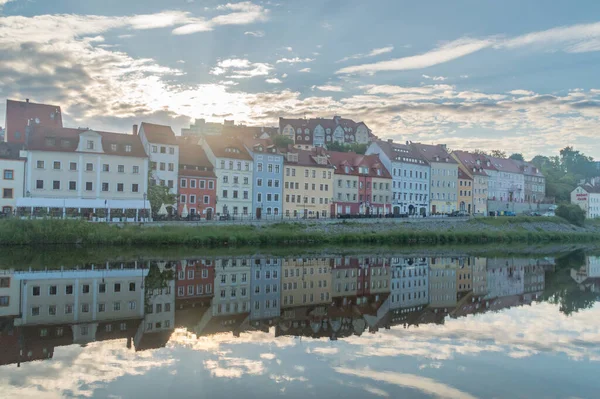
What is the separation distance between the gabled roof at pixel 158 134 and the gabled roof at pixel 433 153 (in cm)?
4932

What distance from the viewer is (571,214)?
97.3 meters

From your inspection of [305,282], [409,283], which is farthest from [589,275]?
[305,282]

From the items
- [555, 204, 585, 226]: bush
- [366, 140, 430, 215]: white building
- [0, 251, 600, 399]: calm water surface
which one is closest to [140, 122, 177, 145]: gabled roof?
[0, 251, 600, 399]: calm water surface

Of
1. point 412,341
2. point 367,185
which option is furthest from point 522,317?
point 367,185

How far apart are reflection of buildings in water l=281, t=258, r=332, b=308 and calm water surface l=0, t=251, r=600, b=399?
0.43 ft

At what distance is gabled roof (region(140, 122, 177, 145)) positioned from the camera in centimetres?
6769

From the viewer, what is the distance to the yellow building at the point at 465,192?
10588 cm

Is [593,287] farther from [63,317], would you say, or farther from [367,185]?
[367,185]

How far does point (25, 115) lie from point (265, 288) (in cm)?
5898

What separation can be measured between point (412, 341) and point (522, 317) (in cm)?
770

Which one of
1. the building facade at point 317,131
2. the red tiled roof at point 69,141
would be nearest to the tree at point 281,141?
the building facade at point 317,131

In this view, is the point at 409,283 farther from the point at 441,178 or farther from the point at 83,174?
the point at 441,178

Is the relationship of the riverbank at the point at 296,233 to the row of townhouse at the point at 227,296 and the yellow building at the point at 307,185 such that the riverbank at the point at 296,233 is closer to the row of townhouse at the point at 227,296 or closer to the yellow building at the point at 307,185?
the row of townhouse at the point at 227,296

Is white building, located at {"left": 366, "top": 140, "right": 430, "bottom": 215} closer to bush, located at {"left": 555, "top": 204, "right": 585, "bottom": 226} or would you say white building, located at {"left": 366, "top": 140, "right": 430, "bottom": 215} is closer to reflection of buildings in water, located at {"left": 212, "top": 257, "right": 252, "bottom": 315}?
bush, located at {"left": 555, "top": 204, "right": 585, "bottom": 226}
